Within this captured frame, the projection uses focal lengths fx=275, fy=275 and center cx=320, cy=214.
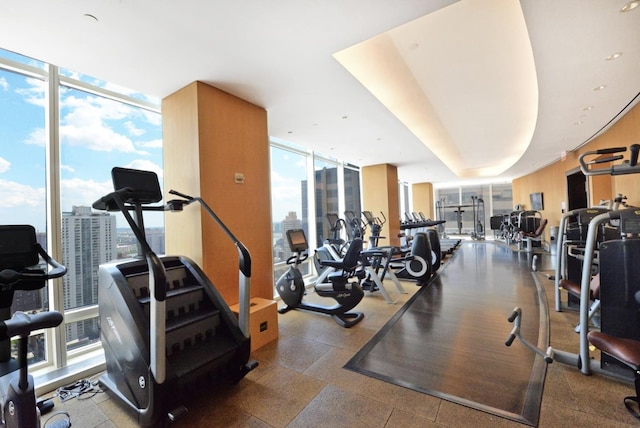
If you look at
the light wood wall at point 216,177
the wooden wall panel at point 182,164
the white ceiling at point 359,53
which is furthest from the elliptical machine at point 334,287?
the white ceiling at point 359,53

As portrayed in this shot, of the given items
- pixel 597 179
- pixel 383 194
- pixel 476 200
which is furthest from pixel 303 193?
pixel 476 200

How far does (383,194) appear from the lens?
28.7 feet

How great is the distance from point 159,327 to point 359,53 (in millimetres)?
3509

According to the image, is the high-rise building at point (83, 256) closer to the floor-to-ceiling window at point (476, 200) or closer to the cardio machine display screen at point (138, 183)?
the cardio machine display screen at point (138, 183)

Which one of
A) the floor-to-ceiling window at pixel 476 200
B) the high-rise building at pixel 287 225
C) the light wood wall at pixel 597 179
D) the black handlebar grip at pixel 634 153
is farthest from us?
the floor-to-ceiling window at pixel 476 200

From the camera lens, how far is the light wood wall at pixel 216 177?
126 inches

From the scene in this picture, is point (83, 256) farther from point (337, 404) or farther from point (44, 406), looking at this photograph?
point (337, 404)

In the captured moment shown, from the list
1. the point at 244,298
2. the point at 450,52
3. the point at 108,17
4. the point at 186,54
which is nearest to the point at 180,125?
the point at 186,54

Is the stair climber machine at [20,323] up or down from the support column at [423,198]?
down

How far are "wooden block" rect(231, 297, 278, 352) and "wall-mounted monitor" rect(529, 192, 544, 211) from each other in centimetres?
1284

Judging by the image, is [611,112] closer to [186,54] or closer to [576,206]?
[576,206]

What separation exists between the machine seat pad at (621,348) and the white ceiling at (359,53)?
2676mm

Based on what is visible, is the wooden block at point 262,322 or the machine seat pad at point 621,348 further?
the wooden block at point 262,322

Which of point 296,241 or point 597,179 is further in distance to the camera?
point 597,179
